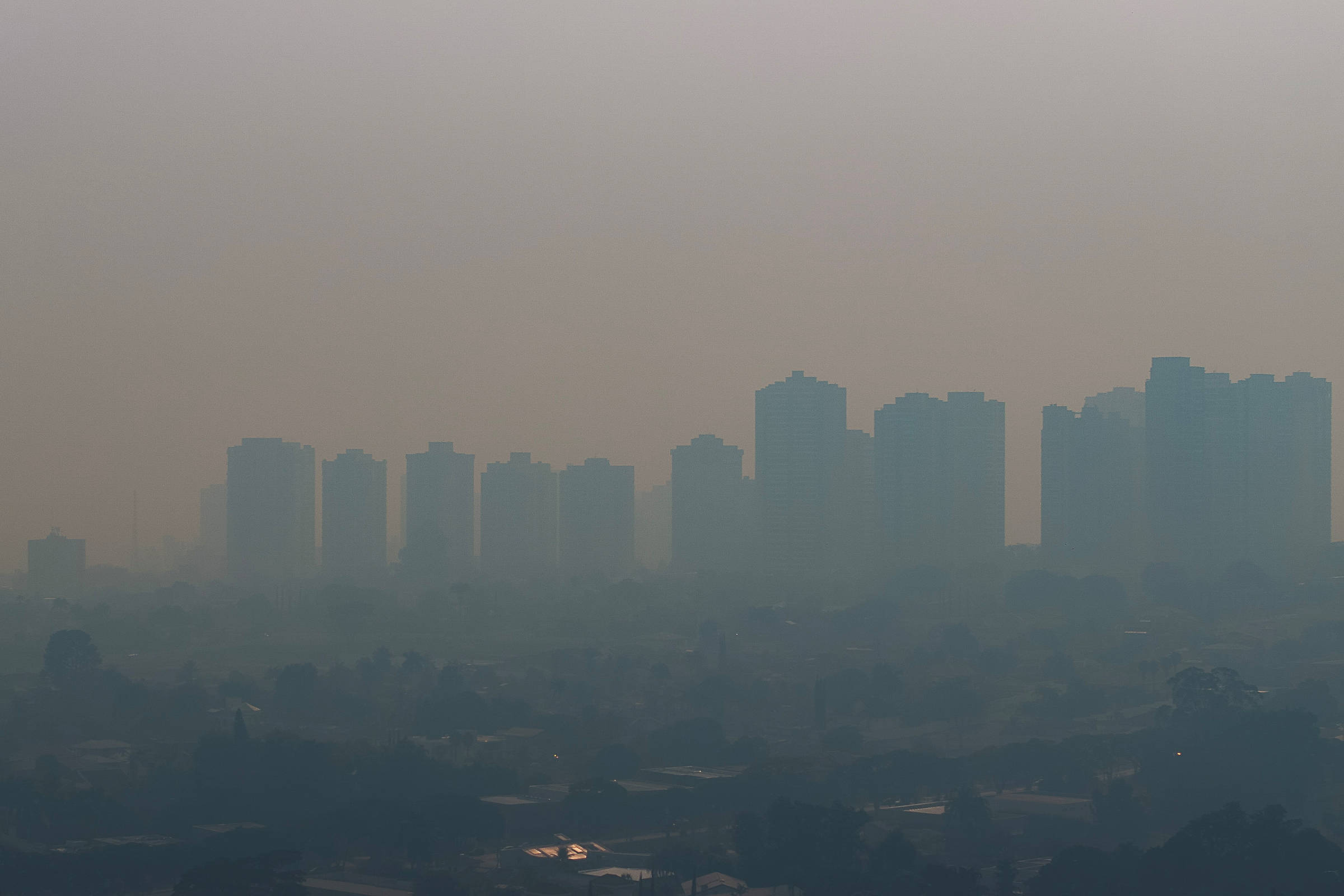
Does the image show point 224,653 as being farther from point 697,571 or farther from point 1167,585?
point 1167,585

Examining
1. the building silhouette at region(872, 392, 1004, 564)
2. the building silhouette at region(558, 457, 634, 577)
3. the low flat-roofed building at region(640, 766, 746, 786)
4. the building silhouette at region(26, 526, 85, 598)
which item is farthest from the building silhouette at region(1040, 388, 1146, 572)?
the building silhouette at region(26, 526, 85, 598)

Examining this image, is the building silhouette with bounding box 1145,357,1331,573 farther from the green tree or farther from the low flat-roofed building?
the green tree

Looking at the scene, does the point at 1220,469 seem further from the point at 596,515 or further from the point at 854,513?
the point at 596,515

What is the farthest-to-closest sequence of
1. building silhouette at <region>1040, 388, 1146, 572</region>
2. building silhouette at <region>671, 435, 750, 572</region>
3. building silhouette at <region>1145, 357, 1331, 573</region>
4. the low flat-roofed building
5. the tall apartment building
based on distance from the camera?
building silhouette at <region>671, 435, 750, 572</region> → the tall apartment building → building silhouette at <region>1040, 388, 1146, 572</region> → building silhouette at <region>1145, 357, 1331, 573</region> → the low flat-roofed building

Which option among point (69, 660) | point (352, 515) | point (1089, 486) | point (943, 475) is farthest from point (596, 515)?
point (69, 660)

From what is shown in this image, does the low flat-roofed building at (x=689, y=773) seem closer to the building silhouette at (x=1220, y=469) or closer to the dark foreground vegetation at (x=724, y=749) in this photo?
the dark foreground vegetation at (x=724, y=749)
